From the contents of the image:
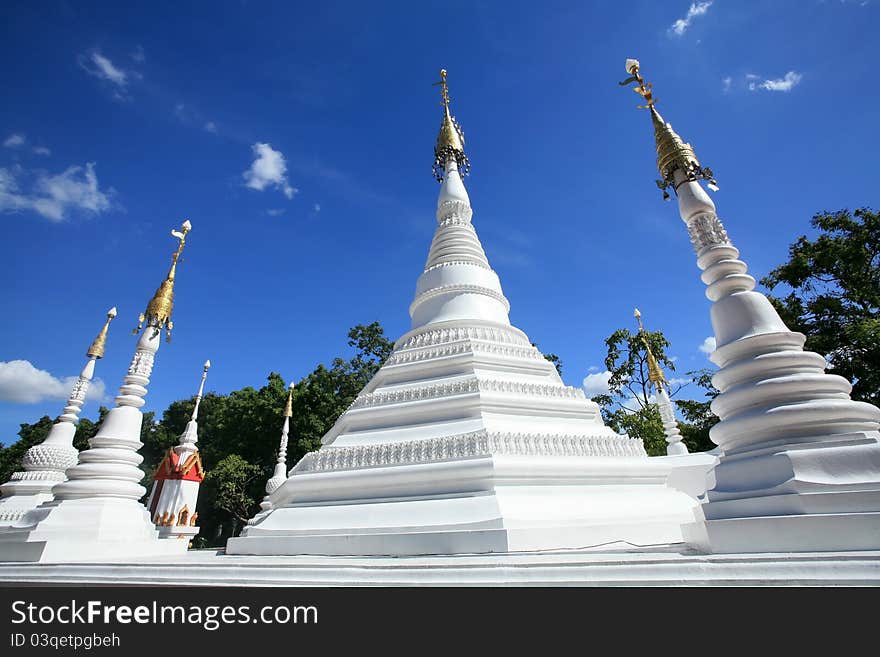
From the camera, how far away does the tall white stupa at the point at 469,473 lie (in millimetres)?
5238

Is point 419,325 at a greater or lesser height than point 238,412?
lesser

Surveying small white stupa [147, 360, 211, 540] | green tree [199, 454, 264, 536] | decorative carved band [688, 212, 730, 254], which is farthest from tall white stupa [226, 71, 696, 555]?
green tree [199, 454, 264, 536]

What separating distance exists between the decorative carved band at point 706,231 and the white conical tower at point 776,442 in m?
0.08

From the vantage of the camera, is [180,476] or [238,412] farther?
[238,412]

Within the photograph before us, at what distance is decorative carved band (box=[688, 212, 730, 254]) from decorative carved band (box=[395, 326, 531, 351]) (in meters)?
4.48

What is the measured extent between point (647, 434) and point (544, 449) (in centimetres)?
1735

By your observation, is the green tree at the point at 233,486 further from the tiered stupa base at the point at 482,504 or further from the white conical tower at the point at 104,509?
the tiered stupa base at the point at 482,504

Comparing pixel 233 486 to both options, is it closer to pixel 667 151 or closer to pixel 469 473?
pixel 469 473

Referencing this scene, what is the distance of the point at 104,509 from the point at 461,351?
6043 millimetres
